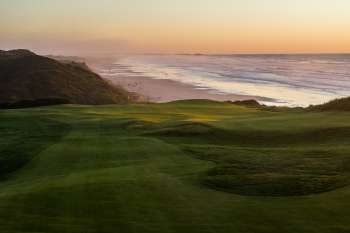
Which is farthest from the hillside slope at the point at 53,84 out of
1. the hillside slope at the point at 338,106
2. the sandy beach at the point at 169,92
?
the hillside slope at the point at 338,106

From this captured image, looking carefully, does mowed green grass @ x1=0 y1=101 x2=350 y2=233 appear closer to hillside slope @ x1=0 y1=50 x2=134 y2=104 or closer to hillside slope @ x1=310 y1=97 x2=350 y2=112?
hillside slope @ x1=310 y1=97 x2=350 y2=112

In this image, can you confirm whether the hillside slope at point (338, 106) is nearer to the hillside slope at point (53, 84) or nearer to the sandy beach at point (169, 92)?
the hillside slope at point (53, 84)

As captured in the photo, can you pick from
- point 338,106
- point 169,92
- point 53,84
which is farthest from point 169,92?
point 338,106

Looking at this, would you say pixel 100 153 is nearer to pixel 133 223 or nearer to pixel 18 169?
pixel 18 169

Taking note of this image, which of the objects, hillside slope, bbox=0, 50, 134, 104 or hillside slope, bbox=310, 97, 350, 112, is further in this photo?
hillside slope, bbox=0, 50, 134, 104

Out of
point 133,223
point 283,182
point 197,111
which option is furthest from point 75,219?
point 197,111

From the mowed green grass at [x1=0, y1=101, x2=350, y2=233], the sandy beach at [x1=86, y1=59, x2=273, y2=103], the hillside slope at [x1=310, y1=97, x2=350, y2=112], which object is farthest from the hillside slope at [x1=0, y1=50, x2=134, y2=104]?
the mowed green grass at [x1=0, y1=101, x2=350, y2=233]
